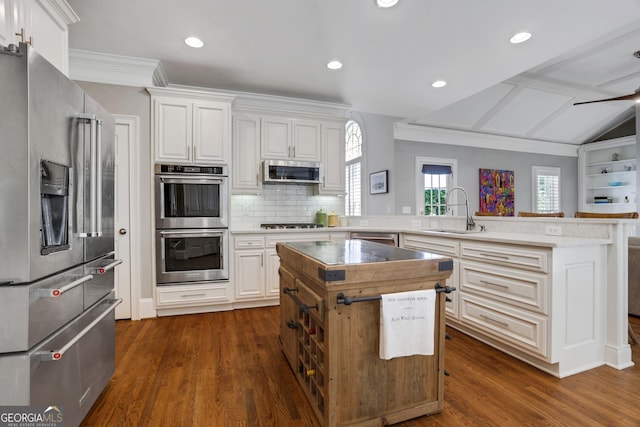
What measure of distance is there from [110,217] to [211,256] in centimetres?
159

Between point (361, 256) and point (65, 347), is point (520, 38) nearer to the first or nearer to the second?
point (361, 256)

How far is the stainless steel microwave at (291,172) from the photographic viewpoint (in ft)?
12.8

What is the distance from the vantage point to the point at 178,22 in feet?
8.38

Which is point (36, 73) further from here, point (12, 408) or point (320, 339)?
point (320, 339)

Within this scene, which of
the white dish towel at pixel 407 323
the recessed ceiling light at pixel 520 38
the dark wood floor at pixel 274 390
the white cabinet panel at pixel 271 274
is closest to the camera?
the white dish towel at pixel 407 323

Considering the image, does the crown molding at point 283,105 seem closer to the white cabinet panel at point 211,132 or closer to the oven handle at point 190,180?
the white cabinet panel at point 211,132

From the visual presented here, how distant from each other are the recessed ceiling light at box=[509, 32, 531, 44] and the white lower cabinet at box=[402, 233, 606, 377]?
1.91m

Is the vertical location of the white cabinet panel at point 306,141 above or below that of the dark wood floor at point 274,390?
above

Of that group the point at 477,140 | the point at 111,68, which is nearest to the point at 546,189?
the point at 477,140

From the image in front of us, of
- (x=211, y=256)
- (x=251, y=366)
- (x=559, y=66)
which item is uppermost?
(x=559, y=66)

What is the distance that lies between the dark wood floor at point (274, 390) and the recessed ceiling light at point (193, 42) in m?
2.73

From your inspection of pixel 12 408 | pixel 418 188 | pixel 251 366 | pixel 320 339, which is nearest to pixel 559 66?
pixel 418 188

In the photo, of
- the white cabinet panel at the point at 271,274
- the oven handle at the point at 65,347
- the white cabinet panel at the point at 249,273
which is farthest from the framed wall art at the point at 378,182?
the oven handle at the point at 65,347

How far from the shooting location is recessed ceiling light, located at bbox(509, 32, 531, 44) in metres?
2.74
